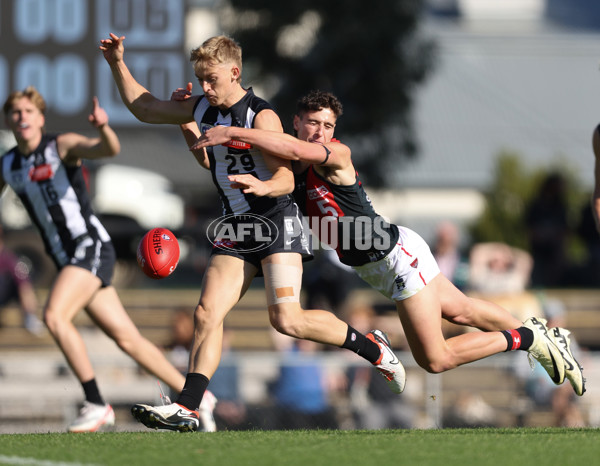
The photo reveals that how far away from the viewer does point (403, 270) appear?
6.40m

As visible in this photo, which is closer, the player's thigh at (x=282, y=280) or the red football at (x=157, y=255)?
the player's thigh at (x=282, y=280)

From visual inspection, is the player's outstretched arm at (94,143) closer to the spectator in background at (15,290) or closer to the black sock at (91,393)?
the black sock at (91,393)

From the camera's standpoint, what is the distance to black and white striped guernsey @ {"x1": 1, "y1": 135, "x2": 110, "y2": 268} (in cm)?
771

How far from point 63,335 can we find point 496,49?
41.1m

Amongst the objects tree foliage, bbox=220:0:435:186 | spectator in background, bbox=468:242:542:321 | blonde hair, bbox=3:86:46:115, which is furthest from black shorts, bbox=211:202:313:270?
tree foliage, bbox=220:0:435:186

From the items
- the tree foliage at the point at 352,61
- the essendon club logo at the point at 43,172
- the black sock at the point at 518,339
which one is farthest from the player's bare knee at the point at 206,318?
the tree foliage at the point at 352,61

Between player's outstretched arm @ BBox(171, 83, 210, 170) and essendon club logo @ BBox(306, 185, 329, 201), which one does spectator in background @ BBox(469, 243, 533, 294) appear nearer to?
player's outstretched arm @ BBox(171, 83, 210, 170)

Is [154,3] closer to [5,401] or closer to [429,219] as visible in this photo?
[5,401]

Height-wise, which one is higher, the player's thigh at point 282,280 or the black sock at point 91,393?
the player's thigh at point 282,280

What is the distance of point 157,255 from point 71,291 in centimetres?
121

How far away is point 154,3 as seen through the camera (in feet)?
43.4

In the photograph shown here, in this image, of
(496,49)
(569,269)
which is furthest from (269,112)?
(496,49)

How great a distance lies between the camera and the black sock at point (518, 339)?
6.73 m

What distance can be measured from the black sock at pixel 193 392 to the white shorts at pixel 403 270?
1172 mm
